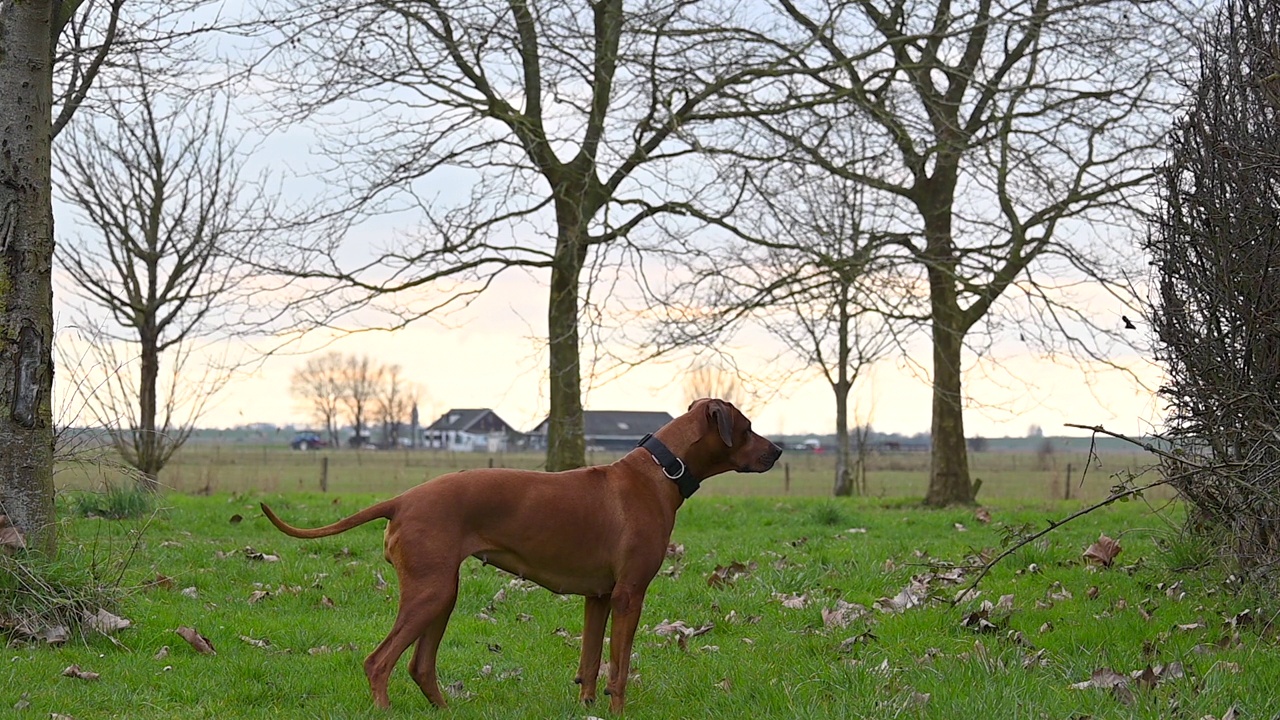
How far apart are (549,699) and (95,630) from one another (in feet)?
9.39

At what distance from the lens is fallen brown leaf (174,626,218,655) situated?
6.55 m

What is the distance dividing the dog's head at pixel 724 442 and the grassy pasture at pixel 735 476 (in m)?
2.70

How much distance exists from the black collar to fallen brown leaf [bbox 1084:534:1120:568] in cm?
489

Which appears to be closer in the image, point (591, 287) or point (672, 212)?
point (591, 287)

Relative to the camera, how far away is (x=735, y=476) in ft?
141

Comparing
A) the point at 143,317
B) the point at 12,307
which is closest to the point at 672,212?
the point at 143,317

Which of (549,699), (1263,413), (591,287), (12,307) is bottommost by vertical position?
(549,699)

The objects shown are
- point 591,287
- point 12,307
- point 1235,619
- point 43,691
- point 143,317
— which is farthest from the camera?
point 143,317

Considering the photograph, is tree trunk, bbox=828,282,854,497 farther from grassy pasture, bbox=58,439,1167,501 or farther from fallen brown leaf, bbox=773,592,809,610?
fallen brown leaf, bbox=773,592,809,610

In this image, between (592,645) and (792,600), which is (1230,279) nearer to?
(792,600)

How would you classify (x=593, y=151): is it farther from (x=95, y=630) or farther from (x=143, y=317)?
(x=95, y=630)

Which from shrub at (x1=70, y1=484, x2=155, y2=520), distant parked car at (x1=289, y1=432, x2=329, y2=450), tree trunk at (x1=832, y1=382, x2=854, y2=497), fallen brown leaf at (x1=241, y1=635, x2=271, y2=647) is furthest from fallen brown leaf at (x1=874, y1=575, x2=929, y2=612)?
distant parked car at (x1=289, y1=432, x2=329, y2=450)

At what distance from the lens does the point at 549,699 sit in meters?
5.62

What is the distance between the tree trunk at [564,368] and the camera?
16.8 metres
